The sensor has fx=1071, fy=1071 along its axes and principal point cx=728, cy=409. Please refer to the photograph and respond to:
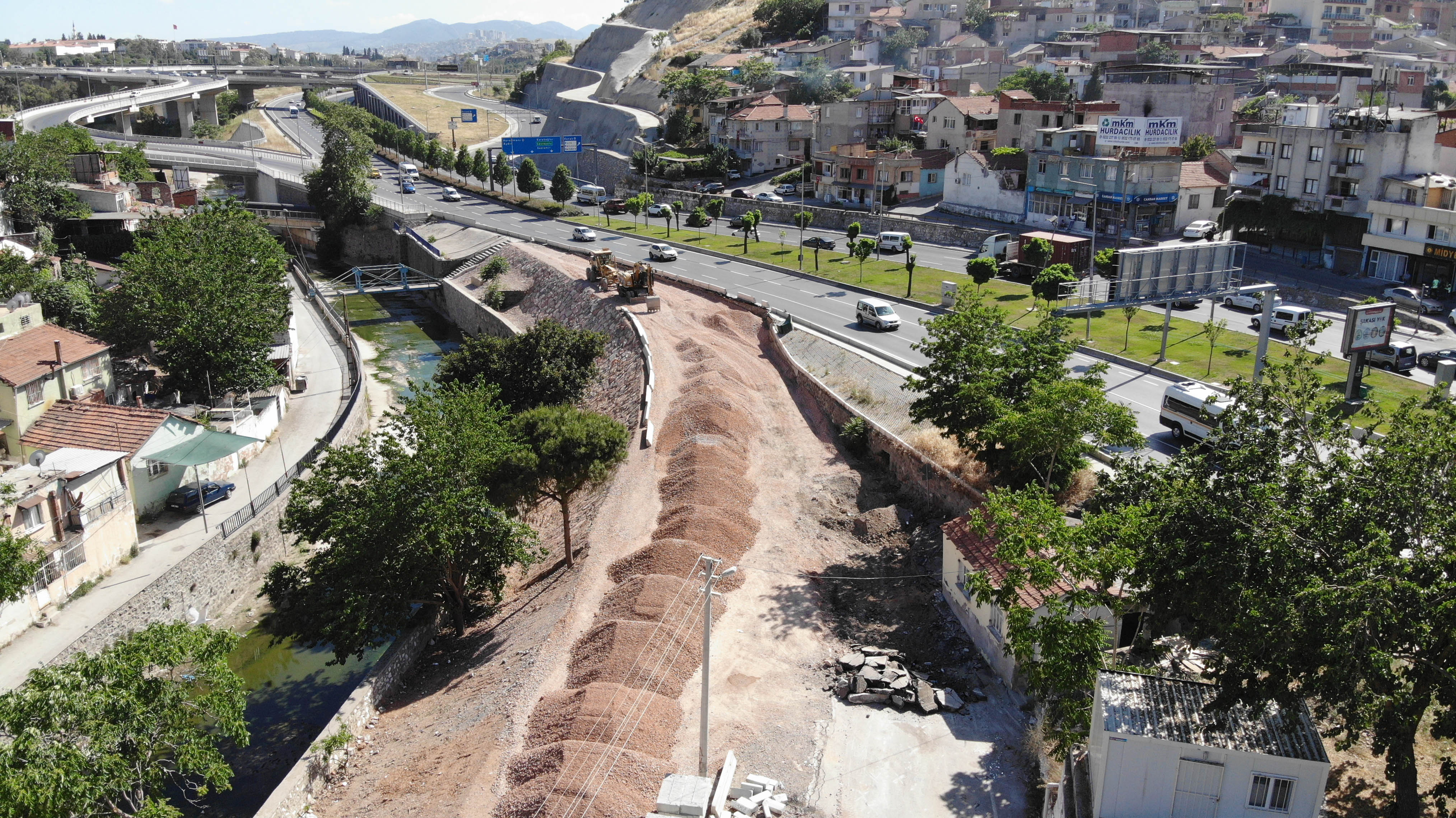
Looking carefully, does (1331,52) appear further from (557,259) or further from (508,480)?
(508,480)

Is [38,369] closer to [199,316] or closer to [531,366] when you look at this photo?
[199,316]

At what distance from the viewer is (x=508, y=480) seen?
3344 cm

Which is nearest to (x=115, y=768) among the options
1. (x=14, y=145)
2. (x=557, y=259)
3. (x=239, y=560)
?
(x=239, y=560)

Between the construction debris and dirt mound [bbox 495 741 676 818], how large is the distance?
18.9 ft

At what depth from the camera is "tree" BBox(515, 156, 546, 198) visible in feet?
347

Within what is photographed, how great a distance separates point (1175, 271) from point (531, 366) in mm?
29788

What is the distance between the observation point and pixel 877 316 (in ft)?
189

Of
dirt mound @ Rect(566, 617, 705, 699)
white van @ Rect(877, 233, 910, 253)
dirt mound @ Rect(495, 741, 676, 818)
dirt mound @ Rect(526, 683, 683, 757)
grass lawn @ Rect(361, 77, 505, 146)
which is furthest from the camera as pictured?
grass lawn @ Rect(361, 77, 505, 146)

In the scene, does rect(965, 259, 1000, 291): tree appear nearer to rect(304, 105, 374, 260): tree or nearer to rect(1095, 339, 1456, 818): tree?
rect(1095, 339, 1456, 818): tree

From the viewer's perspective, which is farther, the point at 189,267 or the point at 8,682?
the point at 189,267

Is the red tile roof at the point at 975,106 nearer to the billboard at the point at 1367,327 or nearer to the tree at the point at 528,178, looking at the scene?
the tree at the point at 528,178

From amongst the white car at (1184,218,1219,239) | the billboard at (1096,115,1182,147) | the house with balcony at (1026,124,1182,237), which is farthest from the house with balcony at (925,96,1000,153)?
the white car at (1184,218,1219,239)

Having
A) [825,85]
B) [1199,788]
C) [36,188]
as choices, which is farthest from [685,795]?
[825,85]

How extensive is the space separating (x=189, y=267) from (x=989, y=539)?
134 feet
